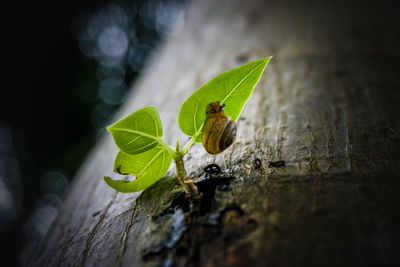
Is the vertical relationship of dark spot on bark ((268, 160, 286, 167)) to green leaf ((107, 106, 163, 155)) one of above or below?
above

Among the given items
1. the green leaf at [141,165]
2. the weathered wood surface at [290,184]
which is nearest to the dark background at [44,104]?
the weathered wood surface at [290,184]

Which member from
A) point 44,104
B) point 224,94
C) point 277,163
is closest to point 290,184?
point 277,163

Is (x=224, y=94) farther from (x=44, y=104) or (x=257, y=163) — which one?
(x=44, y=104)

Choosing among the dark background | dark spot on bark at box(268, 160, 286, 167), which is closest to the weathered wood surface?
dark spot on bark at box(268, 160, 286, 167)

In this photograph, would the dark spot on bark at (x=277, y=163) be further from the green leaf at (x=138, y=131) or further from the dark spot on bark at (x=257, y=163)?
the green leaf at (x=138, y=131)

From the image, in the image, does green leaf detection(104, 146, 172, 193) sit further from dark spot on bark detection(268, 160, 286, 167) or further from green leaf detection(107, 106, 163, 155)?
dark spot on bark detection(268, 160, 286, 167)

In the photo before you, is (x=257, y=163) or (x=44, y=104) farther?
(x=44, y=104)
